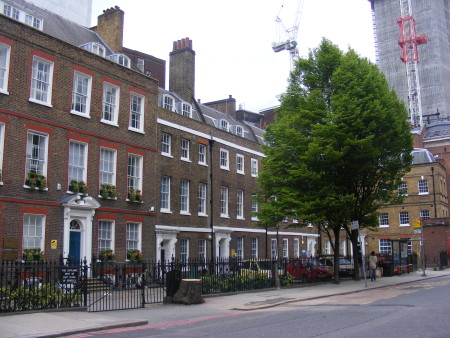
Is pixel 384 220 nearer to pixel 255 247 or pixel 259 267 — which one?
pixel 255 247

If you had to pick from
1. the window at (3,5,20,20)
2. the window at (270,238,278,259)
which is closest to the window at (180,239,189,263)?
the window at (270,238,278,259)

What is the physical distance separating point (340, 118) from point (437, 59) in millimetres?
92973

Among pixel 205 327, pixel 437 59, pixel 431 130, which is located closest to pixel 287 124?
pixel 205 327

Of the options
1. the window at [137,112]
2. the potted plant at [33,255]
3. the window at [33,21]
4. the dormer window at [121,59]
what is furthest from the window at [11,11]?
the potted plant at [33,255]

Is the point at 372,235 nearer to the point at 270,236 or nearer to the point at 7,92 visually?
the point at 270,236

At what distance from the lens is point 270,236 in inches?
1650

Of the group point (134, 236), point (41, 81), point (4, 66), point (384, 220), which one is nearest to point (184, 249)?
point (134, 236)

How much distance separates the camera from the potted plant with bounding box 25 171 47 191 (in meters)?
21.4

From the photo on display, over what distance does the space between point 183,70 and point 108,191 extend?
1572cm

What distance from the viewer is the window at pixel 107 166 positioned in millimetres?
25469

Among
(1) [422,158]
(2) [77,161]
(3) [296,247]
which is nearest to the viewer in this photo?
(2) [77,161]

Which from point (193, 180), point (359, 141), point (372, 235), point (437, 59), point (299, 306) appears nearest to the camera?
point (299, 306)

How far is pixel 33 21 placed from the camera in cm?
2433

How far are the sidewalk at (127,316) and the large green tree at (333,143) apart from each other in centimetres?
598
